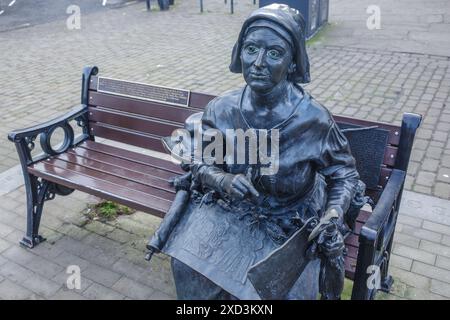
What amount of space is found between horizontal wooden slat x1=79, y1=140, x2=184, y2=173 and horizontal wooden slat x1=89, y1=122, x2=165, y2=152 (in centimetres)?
9

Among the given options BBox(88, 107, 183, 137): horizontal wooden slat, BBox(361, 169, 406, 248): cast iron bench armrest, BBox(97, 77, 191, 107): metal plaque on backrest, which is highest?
BBox(97, 77, 191, 107): metal plaque on backrest

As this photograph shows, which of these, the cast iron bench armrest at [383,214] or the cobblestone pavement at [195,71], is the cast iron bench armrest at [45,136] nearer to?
the cobblestone pavement at [195,71]

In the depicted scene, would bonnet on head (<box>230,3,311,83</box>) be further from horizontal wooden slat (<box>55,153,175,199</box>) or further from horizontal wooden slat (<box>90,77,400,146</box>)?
horizontal wooden slat (<box>55,153,175,199</box>)

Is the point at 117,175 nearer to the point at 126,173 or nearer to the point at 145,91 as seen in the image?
the point at 126,173

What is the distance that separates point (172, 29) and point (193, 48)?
6.95 ft

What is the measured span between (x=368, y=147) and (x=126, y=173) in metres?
1.75

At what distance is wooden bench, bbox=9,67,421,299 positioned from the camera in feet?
9.31

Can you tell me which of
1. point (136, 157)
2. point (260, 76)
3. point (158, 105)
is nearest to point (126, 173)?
point (136, 157)

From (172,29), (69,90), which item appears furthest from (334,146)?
(172,29)

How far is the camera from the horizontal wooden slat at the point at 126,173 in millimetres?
3368

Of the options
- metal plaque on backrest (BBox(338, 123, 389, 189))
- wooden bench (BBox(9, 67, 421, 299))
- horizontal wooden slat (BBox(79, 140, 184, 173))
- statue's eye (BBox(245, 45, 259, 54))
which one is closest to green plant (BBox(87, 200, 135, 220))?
wooden bench (BBox(9, 67, 421, 299))

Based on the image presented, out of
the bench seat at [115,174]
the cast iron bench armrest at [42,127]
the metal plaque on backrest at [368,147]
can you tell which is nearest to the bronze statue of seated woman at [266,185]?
the metal plaque on backrest at [368,147]

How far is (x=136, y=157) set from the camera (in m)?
3.89
